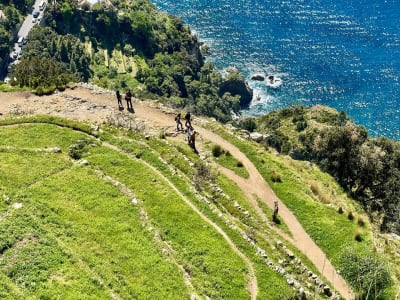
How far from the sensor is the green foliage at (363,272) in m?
50.1

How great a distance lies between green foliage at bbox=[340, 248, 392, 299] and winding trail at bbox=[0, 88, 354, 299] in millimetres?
3138

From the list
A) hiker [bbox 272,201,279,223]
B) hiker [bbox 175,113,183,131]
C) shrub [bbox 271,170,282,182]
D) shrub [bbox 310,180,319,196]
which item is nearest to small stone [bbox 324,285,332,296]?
hiker [bbox 272,201,279,223]

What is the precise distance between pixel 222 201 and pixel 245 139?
19306mm

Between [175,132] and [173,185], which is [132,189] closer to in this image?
[173,185]

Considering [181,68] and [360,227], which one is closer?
[360,227]

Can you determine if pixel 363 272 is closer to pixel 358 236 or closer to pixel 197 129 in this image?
pixel 358 236

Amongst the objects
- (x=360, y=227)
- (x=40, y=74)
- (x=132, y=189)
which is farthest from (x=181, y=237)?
(x=40, y=74)

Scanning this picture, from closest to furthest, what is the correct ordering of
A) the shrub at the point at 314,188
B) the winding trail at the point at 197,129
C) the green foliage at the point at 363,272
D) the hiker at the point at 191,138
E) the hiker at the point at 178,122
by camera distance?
the green foliage at the point at 363,272 → the winding trail at the point at 197,129 → the hiker at the point at 191,138 → the shrub at the point at 314,188 → the hiker at the point at 178,122

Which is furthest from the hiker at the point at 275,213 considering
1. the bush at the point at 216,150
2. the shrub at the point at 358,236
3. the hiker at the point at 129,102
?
the hiker at the point at 129,102

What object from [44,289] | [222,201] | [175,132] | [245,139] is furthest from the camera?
[245,139]

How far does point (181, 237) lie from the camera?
51781 mm

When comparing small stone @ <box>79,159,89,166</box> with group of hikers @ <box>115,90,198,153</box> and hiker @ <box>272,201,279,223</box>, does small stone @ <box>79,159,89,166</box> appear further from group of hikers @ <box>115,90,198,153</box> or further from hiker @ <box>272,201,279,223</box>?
hiker @ <box>272,201,279,223</box>

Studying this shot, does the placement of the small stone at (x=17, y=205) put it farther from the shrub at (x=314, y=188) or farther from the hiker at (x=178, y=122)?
the shrub at (x=314, y=188)

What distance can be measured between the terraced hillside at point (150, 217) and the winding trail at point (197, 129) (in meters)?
0.24
